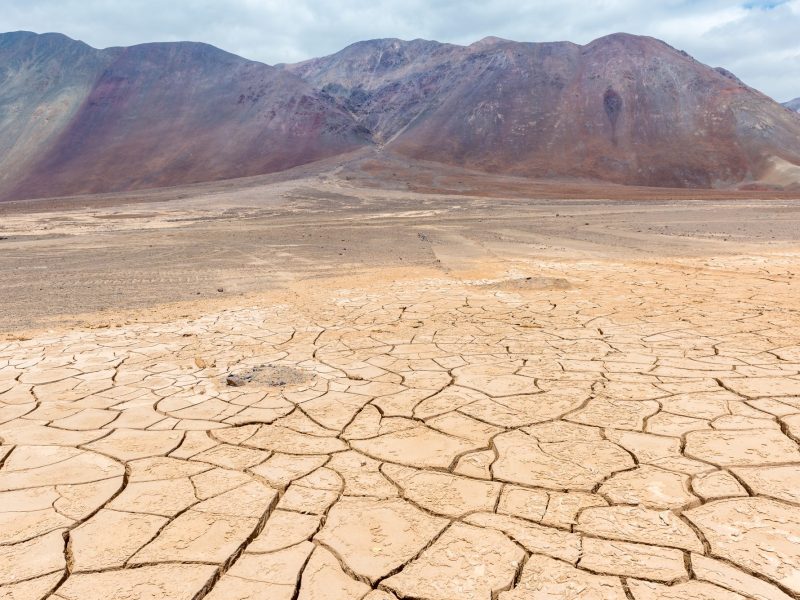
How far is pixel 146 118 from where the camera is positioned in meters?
50.9

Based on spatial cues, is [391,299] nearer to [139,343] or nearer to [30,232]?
[139,343]

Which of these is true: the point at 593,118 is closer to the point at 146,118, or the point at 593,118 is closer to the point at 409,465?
the point at 146,118

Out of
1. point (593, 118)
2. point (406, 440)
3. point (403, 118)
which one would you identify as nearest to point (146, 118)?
point (403, 118)

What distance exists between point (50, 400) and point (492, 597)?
315 cm

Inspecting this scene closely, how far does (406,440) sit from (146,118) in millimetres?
55858

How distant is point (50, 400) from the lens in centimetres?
363

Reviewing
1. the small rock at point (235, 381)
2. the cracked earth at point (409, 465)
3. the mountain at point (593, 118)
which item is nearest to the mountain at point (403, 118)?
the mountain at point (593, 118)

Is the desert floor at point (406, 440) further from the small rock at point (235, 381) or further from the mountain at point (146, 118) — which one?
the mountain at point (146, 118)

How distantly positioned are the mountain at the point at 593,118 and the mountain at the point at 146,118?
28.4 feet

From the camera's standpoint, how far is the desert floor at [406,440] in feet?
6.36

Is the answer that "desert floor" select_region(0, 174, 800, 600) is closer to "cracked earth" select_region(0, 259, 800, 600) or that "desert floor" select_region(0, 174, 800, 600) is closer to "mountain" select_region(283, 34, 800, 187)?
"cracked earth" select_region(0, 259, 800, 600)

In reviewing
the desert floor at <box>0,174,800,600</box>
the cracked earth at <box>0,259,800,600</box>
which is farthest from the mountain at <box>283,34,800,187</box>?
the cracked earth at <box>0,259,800,600</box>

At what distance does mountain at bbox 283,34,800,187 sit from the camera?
40.0 m

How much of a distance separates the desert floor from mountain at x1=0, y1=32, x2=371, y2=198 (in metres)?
39.9
